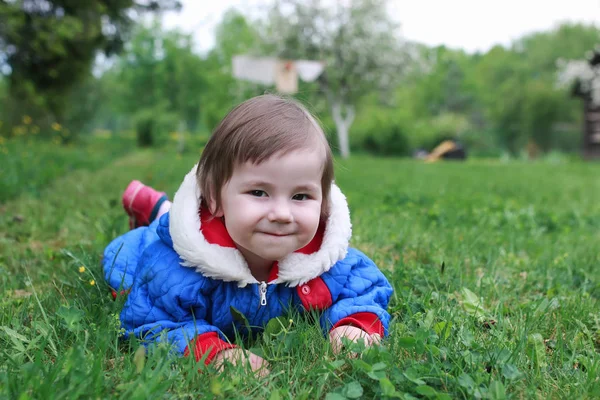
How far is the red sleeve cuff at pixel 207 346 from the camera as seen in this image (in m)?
1.78

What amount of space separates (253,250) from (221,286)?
229 millimetres

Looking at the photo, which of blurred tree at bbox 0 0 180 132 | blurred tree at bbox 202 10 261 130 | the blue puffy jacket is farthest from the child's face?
blurred tree at bbox 202 10 261 130

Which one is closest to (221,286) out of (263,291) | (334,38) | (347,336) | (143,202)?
(263,291)

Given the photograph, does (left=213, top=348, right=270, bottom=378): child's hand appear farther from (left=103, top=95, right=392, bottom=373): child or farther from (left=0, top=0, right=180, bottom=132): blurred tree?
(left=0, top=0, right=180, bottom=132): blurred tree

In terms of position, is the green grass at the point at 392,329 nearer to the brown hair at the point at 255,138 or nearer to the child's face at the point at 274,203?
the child's face at the point at 274,203

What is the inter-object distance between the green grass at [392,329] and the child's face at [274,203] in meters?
0.33

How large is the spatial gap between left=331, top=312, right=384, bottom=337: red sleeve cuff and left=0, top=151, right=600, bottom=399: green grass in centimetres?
8

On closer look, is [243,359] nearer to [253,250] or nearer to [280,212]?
[253,250]

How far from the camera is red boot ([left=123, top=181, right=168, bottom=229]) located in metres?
3.12

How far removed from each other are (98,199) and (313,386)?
3.84 meters

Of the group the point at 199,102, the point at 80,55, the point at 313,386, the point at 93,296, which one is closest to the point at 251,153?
the point at 313,386

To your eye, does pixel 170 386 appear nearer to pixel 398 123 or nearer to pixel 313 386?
pixel 313 386

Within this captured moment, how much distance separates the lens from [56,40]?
988 centimetres

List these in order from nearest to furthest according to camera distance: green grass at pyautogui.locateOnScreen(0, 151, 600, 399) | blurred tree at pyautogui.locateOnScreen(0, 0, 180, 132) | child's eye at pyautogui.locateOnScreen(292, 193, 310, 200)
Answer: green grass at pyautogui.locateOnScreen(0, 151, 600, 399)
child's eye at pyautogui.locateOnScreen(292, 193, 310, 200)
blurred tree at pyautogui.locateOnScreen(0, 0, 180, 132)
